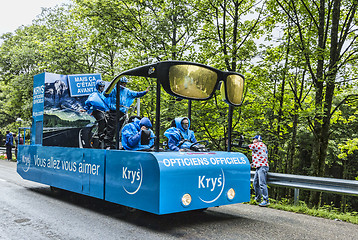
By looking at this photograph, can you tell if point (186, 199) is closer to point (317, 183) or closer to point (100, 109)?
point (100, 109)

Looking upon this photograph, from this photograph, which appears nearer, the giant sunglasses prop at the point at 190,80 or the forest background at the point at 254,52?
the giant sunglasses prop at the point at 190,80

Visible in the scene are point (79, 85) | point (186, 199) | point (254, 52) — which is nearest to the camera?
point (186, 199)

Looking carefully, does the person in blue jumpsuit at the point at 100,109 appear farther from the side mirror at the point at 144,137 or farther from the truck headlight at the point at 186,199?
the truck headlight at the point at 186,199

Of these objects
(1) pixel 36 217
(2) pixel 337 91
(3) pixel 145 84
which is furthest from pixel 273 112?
(1) pixel 36 217

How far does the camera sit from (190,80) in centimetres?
521

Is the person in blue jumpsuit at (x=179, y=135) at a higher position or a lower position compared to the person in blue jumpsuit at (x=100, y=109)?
lower

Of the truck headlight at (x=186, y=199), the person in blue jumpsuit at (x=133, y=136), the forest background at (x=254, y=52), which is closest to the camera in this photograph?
the truck headlight at (x=186, y=199)

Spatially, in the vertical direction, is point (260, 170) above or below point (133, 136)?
below

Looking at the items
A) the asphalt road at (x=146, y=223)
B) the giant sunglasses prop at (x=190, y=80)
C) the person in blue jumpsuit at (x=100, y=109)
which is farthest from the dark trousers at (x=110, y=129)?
the giant sunglasses prop at (x=190, y=80)

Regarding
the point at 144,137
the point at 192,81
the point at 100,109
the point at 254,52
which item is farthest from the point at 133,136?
the point at 254,52

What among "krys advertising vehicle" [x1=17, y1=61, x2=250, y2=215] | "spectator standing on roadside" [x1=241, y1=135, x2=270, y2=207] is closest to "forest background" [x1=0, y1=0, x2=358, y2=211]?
"spectator standing on roadside" [x1=241, y1=135, x2=270, y2=207]

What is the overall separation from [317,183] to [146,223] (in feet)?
13.0

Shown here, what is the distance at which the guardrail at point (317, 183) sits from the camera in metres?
6.89

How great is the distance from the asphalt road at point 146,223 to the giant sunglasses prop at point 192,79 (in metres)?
2.16
